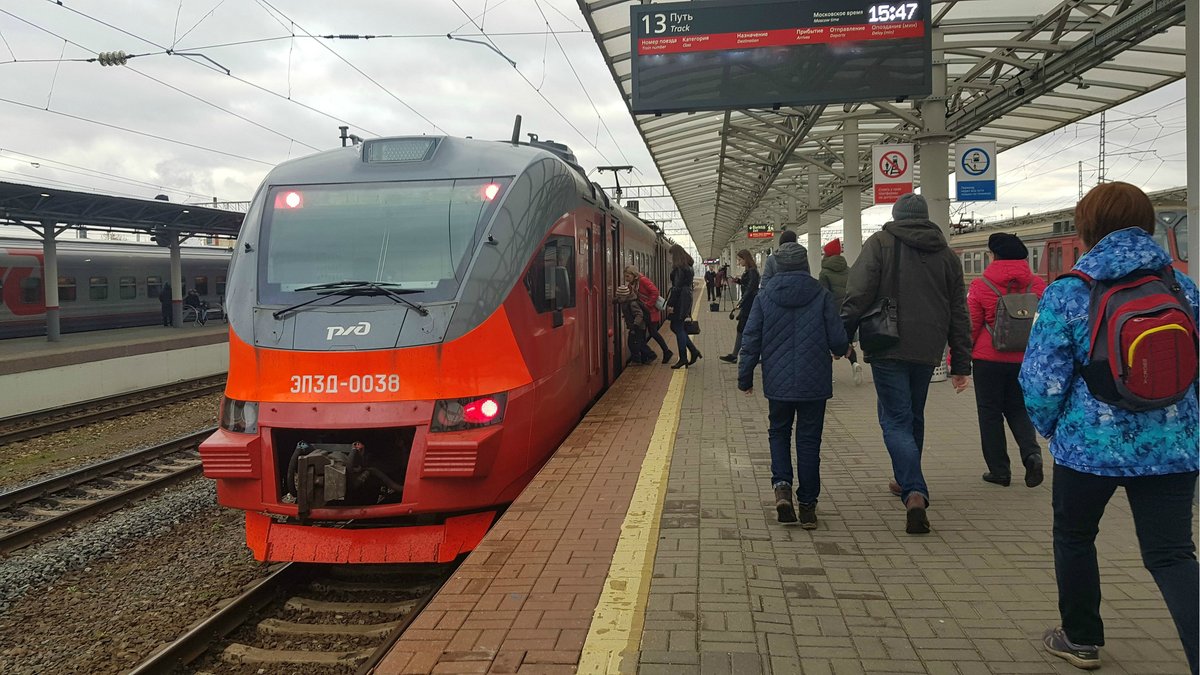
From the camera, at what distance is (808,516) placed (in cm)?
456

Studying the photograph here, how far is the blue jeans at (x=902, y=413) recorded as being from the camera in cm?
450

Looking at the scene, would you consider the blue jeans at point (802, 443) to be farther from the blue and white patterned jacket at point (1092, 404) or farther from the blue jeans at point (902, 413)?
the blue and white patterned jacket at point (1092, 404)

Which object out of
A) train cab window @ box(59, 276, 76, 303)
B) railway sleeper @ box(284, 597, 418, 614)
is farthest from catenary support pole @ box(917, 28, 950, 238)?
train cab window @ box(59, 276, 76, 303)

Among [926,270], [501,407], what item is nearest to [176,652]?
[501,407]

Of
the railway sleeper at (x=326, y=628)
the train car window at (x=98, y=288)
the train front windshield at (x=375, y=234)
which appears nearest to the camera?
the railway sleeper at (x=326, y=628)

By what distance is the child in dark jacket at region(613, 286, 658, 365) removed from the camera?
33.4ft

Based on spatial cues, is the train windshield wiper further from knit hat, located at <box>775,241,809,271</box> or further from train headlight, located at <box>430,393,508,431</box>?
knit hat, located at <box>775,241,809,271</box>

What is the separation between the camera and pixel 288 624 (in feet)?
15.0

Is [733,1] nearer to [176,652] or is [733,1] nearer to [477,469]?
[477,469]

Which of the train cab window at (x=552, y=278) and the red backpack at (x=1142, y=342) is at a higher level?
the train cab window at (x=552, y=278)

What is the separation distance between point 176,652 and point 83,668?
0.69 m

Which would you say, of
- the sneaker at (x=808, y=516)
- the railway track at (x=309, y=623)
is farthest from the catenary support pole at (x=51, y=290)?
the sneaker at (x=808, y=516)

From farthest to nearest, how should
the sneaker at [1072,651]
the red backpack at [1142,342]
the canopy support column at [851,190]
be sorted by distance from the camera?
the canopy support column at [851,190] → the sneaker at [1072,651] → the red backpack at [1142,342]

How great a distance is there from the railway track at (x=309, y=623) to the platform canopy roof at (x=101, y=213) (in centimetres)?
1632
